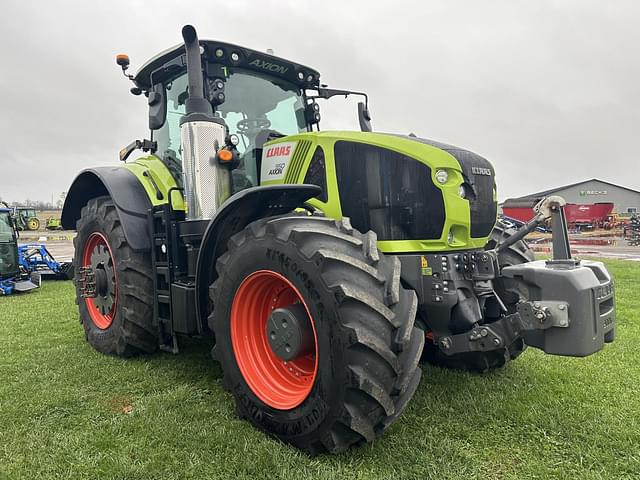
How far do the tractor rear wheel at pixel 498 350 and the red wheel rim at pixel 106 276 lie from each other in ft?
9.72

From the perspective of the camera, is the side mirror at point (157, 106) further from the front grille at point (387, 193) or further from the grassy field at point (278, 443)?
the grassy field at point (278, 443)

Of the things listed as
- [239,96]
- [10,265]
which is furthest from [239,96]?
[10,265]

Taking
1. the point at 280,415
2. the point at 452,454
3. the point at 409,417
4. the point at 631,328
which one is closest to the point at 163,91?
the point at 280,415

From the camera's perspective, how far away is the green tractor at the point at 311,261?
2.56m

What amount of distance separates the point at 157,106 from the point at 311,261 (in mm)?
2724

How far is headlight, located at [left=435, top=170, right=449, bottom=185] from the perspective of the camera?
3.07m

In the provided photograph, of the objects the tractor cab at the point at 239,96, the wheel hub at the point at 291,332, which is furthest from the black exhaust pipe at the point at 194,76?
the wheel hub at the point at 291,332

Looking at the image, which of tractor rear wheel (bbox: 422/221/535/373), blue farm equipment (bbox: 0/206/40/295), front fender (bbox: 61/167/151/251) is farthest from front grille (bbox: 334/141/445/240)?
blue farm equipment (bbox: 0/206/40/295)

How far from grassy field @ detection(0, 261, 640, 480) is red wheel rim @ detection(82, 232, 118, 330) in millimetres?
460

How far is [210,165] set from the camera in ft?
12.0

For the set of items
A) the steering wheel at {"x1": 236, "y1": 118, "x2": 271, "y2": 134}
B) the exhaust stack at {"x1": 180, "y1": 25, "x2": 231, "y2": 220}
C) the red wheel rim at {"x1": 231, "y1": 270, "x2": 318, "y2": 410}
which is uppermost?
the steering wheel at {"x1": 236, "y1": 118, "x2": 271, "y2": 134}

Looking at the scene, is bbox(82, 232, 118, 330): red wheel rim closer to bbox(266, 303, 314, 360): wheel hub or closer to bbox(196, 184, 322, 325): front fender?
bbox(196, 184, 322, 325): front fender

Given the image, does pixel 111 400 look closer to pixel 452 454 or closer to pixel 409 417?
pixel 409 417

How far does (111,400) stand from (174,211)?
5.01ft
